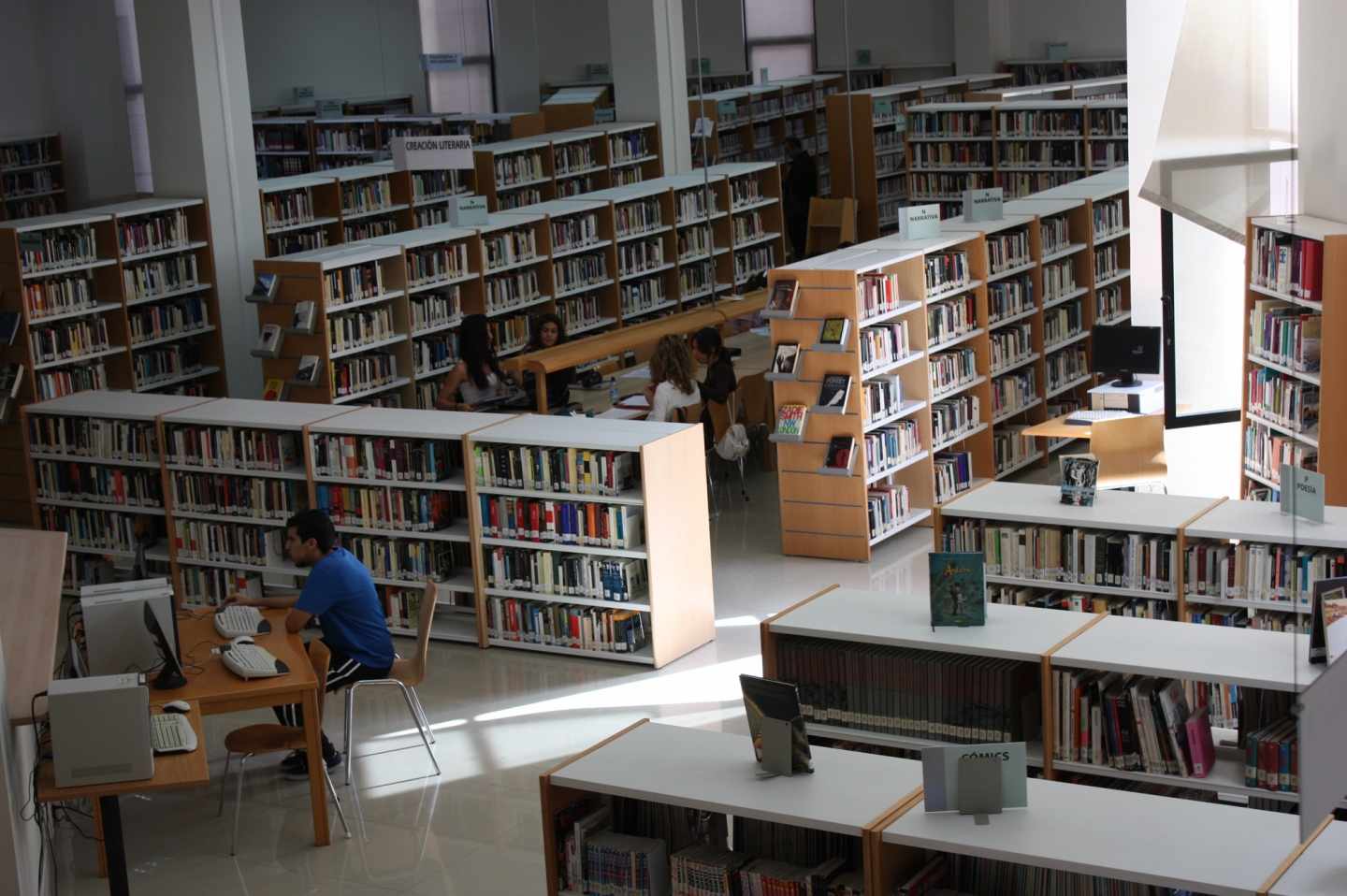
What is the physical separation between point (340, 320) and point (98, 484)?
222 cm

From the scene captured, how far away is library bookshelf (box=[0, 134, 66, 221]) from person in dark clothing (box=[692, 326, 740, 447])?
11655 millimetres

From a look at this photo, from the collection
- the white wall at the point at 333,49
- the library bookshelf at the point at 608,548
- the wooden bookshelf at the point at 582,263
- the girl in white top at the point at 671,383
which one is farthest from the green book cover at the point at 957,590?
the white wall at the point at 333,49

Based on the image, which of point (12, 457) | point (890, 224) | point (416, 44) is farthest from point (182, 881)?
point (416, 44)

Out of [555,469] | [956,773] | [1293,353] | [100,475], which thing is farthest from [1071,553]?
[100,475]

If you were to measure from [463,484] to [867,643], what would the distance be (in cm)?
356

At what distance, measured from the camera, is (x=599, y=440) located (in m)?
8.12

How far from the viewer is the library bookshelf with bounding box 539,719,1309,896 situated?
12.5 feet

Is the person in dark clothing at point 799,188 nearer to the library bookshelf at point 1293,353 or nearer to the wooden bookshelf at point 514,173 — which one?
the wooden bookshelf at point 514,173

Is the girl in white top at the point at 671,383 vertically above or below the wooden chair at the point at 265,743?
above

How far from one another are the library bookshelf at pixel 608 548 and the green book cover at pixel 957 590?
112 inches

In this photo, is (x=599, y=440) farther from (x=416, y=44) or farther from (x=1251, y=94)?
(x=416, y=44)

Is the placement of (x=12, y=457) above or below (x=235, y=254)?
below

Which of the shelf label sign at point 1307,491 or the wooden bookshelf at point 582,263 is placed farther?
the wooden bookshelf at point 582,263

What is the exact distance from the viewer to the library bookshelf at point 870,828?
3822mm
